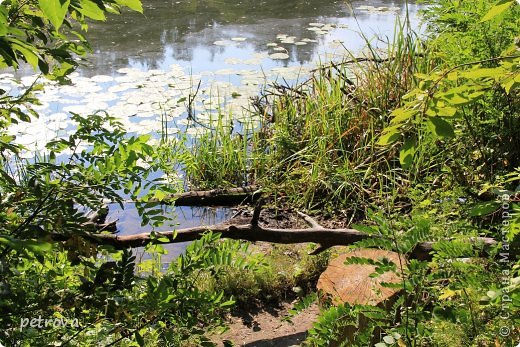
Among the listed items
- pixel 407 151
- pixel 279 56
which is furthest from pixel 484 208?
pixel 279 56

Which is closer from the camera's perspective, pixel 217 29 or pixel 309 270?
pixel 309 270

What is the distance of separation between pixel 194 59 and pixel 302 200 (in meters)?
3.55

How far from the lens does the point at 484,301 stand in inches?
59.6

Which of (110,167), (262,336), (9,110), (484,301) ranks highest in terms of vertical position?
(9,110)

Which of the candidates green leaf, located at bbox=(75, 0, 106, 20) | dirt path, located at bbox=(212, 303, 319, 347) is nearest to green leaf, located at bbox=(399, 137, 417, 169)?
green leaf, located at bbox=(75, 0, 106, 20)

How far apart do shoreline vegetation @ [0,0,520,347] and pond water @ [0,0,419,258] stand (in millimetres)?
519

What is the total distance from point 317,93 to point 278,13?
478 cm

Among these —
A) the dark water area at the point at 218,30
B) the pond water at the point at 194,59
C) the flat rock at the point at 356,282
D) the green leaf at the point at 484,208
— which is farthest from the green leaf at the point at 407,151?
the dark water area at the point at 218,30

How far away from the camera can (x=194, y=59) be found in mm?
7355

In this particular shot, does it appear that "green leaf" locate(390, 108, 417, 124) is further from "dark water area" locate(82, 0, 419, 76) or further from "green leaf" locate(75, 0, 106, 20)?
"dark water area" locate(82, 0, 419, 76)

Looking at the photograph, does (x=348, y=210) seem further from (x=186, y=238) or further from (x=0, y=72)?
(x=0, y=72)

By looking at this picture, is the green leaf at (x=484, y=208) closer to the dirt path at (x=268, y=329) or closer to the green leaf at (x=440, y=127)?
the green leaf at (x=440, y=127)

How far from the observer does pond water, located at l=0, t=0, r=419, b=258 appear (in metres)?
5.51

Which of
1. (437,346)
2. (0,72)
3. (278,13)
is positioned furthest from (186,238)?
(278,13)
